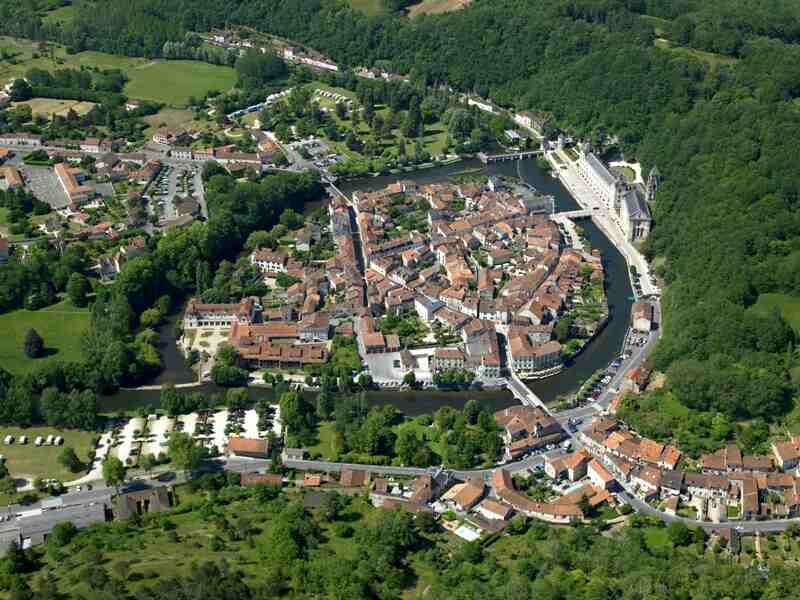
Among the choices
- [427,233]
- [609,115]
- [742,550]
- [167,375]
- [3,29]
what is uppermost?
[3,29]

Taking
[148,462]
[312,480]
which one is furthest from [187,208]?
[312,480]

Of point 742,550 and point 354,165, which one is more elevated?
point 354,165

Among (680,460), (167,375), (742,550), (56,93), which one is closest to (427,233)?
(167,375)

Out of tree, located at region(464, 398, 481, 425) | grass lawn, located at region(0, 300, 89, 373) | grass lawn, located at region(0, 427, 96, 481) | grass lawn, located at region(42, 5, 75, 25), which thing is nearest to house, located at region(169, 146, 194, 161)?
grass lawn, located at region(0, 300, 89, 373)

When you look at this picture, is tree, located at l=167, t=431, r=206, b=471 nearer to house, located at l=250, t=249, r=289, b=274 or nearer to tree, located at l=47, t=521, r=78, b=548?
tree, located at l=47, t=521, r=78, b=548

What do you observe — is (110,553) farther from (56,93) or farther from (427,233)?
(56,93)

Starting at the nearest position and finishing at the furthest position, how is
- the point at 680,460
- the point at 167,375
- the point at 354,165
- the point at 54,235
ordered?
1. the point at 680,460
2. the point at 167,375
3. the point at 54,235
4. the point at 354,165
